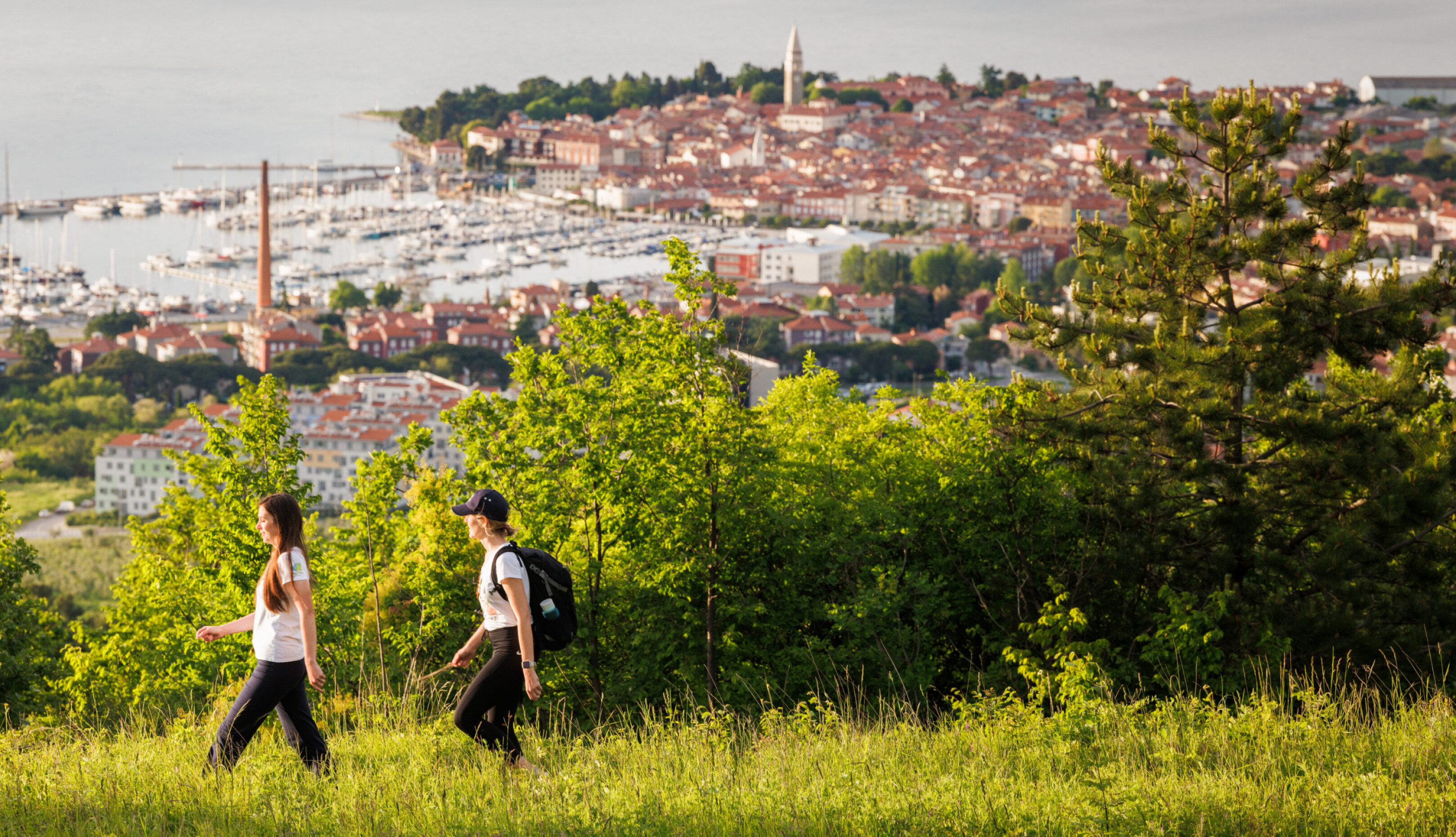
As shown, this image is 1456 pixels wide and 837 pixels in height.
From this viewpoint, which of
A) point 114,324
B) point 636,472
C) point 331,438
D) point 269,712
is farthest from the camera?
point 114,324

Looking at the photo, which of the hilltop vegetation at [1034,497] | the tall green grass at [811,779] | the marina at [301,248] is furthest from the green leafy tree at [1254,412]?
the marina at [301,248]

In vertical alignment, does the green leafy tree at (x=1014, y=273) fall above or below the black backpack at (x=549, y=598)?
below

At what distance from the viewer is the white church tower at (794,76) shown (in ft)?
232

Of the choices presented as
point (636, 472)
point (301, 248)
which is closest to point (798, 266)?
point (301, 248)

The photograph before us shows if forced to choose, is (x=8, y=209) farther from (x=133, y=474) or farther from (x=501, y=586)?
(x=501, y=586)

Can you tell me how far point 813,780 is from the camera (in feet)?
5.82

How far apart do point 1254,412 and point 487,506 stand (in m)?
2.79

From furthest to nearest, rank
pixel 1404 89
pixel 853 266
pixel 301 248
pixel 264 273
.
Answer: pixel 1404 89 → pixel 301 248 → pixel 853 266 → pixel 264 273

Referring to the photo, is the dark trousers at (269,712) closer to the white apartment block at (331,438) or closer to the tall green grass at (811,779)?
the tall green grass at (811,779)

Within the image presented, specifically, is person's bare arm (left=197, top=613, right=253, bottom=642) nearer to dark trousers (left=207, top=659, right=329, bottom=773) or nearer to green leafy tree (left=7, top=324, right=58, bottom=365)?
dark trousers (left=207, top=659, right=329, bottom=773)

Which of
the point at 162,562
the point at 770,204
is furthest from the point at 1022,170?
the point at 162,562

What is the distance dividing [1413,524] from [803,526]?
1.70 metres

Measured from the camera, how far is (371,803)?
1.71 m

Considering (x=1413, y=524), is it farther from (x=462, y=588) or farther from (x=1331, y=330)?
(x=462, y=588)
